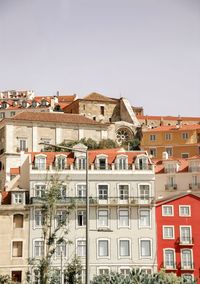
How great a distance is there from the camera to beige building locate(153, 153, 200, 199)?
1765 inches

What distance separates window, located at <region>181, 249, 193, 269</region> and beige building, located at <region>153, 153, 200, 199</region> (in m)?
10.0

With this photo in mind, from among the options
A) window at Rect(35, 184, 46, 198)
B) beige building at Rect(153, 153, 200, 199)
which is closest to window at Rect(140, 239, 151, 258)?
window at Rect(35, 184, 46, 198)

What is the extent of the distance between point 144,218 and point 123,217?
1212mm

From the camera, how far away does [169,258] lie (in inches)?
1357

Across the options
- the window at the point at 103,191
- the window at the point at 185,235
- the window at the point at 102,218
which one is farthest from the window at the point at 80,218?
the window at the point at 185,235

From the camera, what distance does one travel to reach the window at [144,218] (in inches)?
1367

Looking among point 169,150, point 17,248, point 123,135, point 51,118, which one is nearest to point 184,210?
point 17,248

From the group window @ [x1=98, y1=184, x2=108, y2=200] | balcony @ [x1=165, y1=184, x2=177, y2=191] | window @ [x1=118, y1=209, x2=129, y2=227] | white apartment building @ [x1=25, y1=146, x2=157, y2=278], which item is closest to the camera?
white apartment building @ [x1=25, y1=146, x2=157, y2=278]

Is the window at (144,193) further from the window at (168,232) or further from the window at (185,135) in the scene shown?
the window at (185,135)

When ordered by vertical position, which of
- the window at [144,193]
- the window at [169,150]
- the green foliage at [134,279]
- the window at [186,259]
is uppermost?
the window at [169,150]

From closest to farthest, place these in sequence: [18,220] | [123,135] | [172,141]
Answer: [18,220] → [172,141] → [123,135]

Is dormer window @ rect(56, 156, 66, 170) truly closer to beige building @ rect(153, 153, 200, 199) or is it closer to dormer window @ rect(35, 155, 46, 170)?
dormer window @ rect(35, 155, 46, 170)

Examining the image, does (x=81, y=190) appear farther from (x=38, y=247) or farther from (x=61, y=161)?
(x=38, y=247)

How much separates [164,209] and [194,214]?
1740 millimetres
